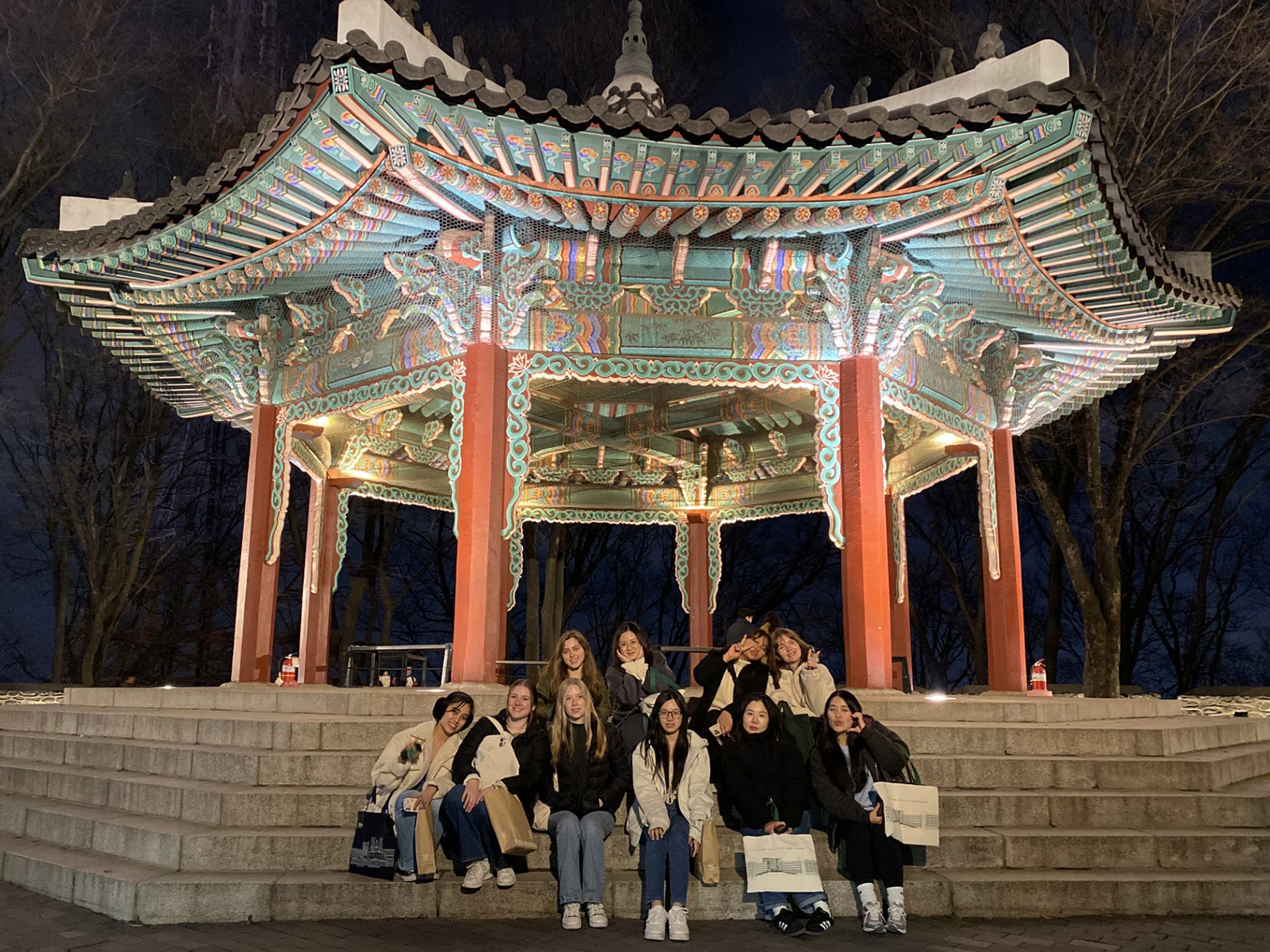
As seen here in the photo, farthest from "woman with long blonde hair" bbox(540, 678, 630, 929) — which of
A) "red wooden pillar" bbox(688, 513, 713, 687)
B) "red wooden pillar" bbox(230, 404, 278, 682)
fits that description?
"red wooden pillar" bbox(688, 513, 713, 687)

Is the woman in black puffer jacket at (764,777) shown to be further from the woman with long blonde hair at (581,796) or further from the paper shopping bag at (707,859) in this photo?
the woman with long blonde hair at (581,796)

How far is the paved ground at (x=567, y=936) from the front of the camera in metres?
4.45

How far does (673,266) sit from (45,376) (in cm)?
1749

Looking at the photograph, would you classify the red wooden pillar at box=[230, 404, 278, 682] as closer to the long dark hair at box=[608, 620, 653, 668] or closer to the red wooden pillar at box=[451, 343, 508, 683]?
the red wooden pillar at box=[451, 343, 508, 683]

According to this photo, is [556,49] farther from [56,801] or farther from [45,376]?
[56,801]

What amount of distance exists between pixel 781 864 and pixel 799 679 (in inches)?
51.9

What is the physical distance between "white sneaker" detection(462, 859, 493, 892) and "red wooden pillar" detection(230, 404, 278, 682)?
525 centimetres

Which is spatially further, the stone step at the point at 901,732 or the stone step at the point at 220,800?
the stone step at the point at 901,732

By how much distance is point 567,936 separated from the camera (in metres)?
4.63

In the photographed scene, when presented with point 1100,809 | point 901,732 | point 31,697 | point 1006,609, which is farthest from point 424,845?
point 31,697

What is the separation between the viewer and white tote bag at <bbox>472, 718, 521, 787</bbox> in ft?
17.1

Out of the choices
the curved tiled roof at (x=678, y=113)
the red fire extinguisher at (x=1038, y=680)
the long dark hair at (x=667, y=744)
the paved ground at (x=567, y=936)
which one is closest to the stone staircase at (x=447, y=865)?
the paved ground at (x=567, y=936)

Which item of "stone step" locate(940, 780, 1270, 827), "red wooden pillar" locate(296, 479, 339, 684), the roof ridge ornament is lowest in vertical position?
"stone step" locate(940, 780, 1270, 827)

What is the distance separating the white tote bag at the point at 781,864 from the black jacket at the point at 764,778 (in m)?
0.15
